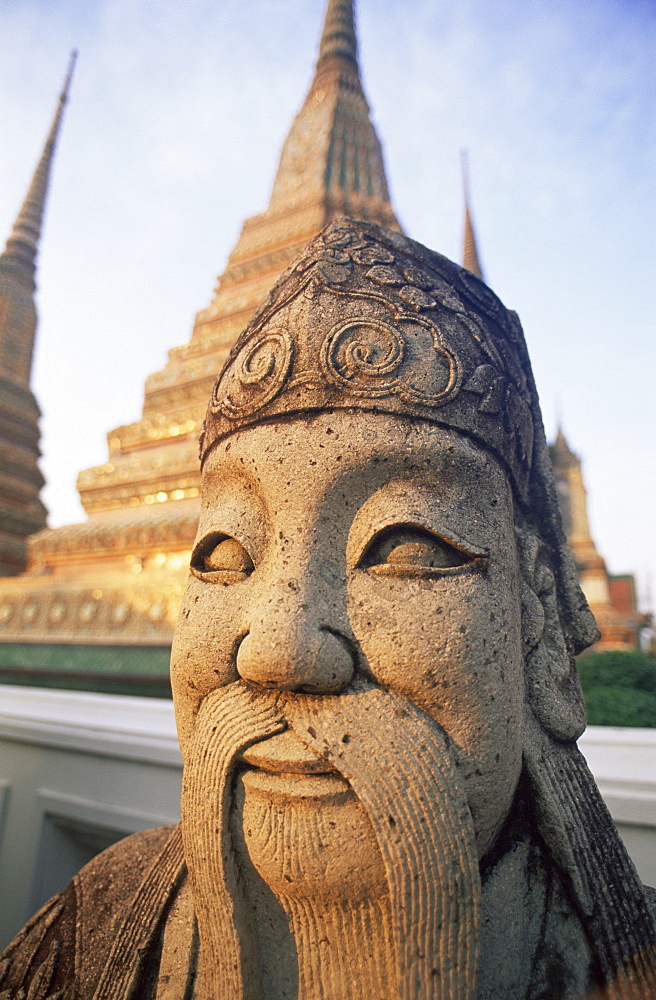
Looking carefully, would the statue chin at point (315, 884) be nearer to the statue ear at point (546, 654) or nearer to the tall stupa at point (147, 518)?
the statue ear at point (546, 654)

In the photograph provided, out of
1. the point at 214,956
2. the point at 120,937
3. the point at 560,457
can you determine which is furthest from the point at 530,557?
the point at 560,457

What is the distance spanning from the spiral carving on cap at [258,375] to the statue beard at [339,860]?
67 centimetres

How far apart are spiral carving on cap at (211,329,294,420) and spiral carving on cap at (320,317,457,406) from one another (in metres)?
0.10

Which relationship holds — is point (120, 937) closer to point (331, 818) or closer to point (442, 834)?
point (331, 818)

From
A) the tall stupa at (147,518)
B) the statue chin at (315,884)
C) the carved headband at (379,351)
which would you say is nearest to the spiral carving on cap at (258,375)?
the carved headband at (379,351)

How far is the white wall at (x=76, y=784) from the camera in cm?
239

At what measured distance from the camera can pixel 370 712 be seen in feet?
3.58

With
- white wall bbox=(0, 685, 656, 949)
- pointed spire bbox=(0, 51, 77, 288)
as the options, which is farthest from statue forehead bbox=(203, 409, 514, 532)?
pointed spire bbox=(0, 51, 77, 288)

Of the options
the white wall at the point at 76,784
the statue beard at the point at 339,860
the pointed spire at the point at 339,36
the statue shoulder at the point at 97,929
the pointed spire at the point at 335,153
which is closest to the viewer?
the statue beard at the point at 339,860

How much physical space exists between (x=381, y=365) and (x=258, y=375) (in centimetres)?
30

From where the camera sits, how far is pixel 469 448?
4.24ft

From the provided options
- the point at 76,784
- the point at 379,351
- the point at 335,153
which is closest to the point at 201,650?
the point at 379,351

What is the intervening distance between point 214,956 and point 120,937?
37 centimetres

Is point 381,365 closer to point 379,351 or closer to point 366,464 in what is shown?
point 379,351
